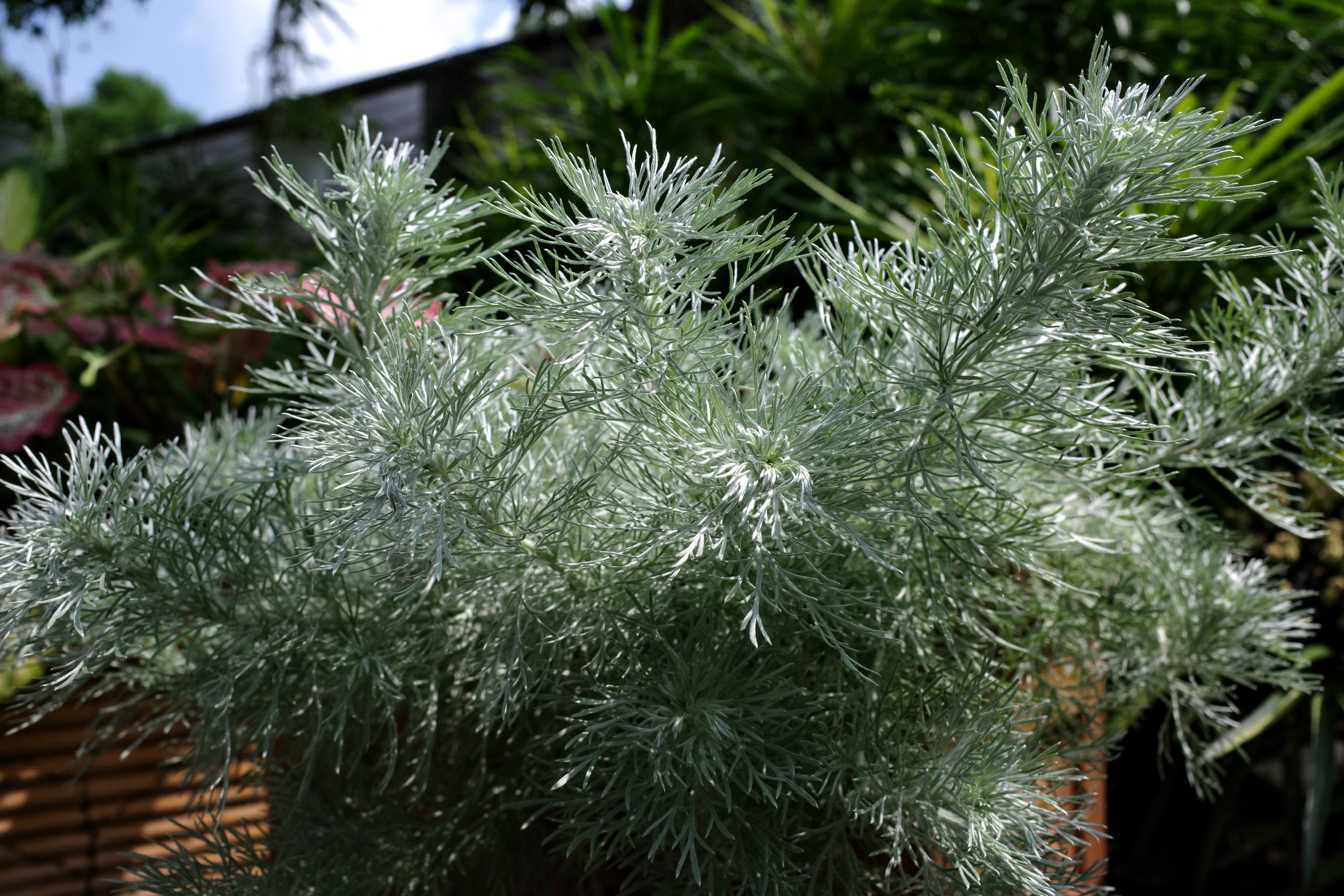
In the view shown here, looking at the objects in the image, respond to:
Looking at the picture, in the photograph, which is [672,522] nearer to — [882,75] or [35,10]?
[882,75]

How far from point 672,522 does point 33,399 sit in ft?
2.77

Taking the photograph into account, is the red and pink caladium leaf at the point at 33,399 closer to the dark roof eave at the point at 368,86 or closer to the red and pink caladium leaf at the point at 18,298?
the red and pink caladium leaf at the point at 18,298

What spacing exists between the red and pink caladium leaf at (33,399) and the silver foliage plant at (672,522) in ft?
1.71

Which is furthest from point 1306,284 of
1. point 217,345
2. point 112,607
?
point 217,345

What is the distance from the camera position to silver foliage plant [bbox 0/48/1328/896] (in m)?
0.26

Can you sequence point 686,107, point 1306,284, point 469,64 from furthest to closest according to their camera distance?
point 469,64, point 686,107, point 1306,284

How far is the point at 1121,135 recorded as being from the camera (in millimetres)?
239

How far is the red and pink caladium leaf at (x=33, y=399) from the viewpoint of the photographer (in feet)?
2.59

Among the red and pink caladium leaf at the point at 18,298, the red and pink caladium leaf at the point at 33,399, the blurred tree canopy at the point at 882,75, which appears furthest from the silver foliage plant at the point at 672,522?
the blurred tree canopy at the point at 882,75

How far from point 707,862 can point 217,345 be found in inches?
33.1

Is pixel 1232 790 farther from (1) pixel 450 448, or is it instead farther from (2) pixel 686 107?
(2) pixel 686 107

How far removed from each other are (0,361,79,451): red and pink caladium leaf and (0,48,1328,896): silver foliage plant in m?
0.52

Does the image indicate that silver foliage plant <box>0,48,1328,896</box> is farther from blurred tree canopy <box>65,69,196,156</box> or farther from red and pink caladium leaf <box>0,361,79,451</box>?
blurred tree canopy <box>65,69,196,156</box>

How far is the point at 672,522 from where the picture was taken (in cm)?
29
